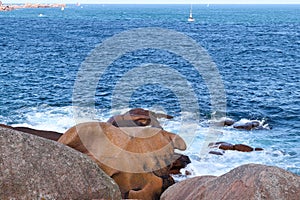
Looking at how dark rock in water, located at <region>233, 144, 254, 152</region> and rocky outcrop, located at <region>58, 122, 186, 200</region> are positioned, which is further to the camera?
dark rock in water, located at <region>233, 144, 254, 152</region>

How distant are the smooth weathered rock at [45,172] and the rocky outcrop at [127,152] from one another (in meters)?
5.12

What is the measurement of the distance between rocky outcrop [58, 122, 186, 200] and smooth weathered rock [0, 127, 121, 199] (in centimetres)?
512

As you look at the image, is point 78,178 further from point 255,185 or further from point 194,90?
point 194,90

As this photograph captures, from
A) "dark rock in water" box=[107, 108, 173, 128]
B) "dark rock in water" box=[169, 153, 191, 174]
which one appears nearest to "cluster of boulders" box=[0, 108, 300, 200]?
"dark rock in water" box=[107, 108, 173, 128]

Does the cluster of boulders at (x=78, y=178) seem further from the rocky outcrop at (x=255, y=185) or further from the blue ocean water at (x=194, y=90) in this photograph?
the blue ocean water at (x=194, y=90)

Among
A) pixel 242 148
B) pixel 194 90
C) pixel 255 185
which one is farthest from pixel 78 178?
pixel 194 90

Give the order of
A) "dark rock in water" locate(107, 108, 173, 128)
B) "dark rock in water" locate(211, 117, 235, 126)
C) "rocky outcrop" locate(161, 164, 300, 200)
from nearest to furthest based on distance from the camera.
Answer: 1. "rocky outcrop" locate(161, 164, 300, 200)
2. "dark rock in water" locate(107, 108, 173, 128)
3. "dark rock in water" locate(211, 117, 235, 126)

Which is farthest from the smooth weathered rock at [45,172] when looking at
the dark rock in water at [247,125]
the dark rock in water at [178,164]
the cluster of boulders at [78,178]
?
the dark rock in water at [247,125]

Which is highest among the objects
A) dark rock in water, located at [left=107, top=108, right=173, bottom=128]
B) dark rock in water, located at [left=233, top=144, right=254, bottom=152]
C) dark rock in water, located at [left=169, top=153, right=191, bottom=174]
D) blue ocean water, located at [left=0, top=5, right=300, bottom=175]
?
dark rock in water, located at [left=107, top=108, right=173, bottom=128]

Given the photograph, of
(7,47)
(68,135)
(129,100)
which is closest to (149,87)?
(129,100)

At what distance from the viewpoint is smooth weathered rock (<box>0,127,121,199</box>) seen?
781cm

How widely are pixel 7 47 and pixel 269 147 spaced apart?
52.0 m

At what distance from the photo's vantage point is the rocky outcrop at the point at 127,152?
13.8 metres

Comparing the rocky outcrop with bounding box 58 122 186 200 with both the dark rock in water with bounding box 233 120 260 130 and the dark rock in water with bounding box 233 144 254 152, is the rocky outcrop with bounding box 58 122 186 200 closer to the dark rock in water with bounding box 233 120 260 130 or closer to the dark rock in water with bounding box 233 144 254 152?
the dark rock in water with bounding box 233 144 254 152
